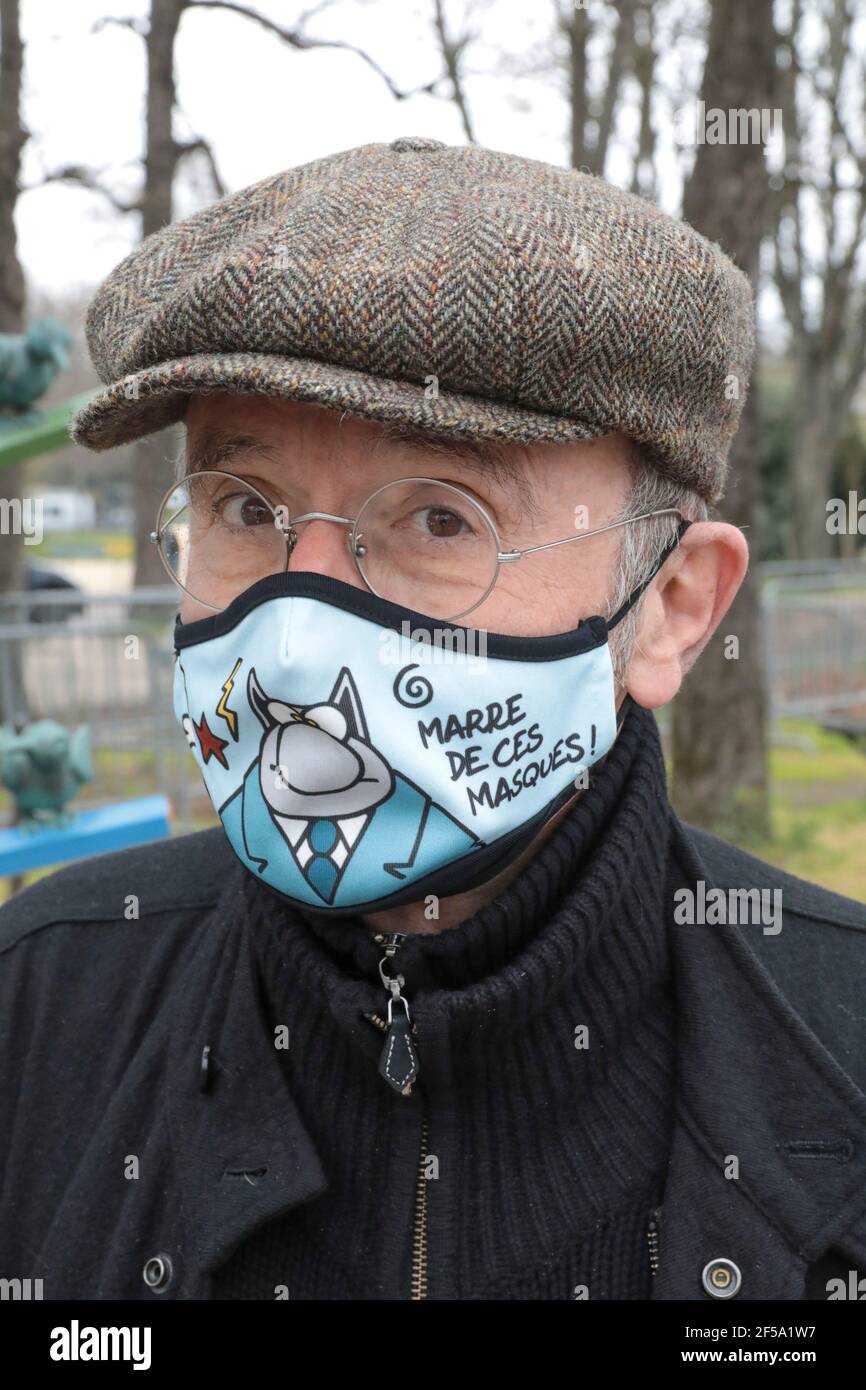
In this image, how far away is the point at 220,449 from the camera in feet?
5.72

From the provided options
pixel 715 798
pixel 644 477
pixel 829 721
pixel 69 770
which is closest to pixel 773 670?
pixel 829 721

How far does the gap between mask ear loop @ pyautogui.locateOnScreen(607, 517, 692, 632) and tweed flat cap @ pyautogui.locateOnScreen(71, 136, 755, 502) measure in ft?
0.56

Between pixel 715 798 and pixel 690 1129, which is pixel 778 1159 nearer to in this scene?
pixel 690 1129

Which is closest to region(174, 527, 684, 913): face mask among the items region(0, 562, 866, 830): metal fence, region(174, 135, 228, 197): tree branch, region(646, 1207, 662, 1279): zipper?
region(646, 1207, 662, 1279): zipper

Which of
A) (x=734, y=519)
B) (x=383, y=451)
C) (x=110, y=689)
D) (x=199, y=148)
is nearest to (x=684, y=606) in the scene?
(x=383, y=451)

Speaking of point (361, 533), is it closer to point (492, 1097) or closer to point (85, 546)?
point (492, 1097)

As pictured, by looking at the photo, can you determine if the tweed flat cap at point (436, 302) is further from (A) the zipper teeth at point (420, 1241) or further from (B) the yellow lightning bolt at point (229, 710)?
(A) the zipper teeth at point (420, 1241)

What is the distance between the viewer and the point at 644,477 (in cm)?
181

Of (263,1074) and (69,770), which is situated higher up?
(69,770)

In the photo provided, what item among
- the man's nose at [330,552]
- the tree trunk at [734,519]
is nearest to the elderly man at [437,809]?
the man's nose at [330,552]

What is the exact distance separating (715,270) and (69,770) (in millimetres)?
3538

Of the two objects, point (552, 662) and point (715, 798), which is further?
point (715, 798)

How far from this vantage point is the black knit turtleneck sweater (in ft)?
5.38
